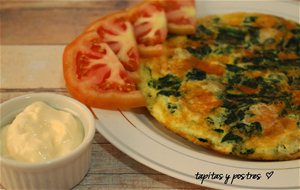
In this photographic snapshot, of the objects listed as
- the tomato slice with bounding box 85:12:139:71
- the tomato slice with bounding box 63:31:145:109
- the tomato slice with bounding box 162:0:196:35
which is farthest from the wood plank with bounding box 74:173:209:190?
the tomato slice with bounding box 162:0:196:35

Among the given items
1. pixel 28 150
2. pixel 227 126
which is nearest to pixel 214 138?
pixel 227 126

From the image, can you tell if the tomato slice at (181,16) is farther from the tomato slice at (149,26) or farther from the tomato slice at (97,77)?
the tomato slice at (97,77)

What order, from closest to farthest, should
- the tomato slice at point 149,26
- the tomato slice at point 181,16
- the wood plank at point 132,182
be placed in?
the wood plank at point 132,182, the tomato slice at point 149,26, the tomato slice at point 181,16

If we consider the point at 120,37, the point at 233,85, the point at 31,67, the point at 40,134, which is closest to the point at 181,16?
the point at 120,37

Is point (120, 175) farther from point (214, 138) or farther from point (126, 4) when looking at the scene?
point (126, 4)

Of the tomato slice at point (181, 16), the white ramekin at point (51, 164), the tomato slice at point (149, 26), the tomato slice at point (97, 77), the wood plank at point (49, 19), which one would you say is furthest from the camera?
the wood plank at point (49, 19)

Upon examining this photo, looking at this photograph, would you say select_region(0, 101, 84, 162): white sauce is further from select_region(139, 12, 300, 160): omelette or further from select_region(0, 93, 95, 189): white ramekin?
select_region(139, 12, 300, 160): omelette

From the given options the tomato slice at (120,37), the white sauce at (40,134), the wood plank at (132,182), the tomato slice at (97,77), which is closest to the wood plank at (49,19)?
the tomato slice at (120,37)
